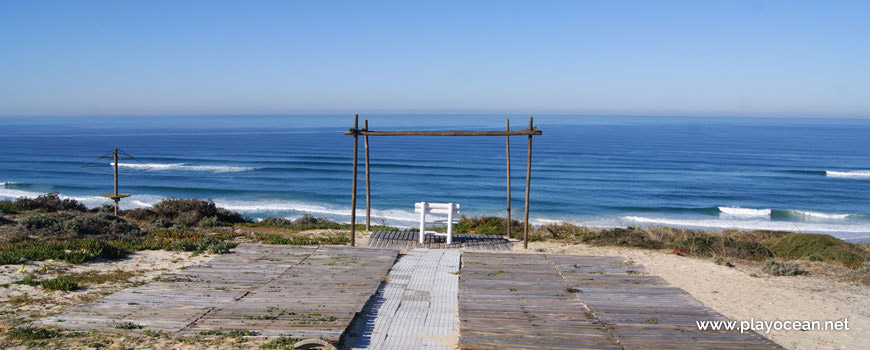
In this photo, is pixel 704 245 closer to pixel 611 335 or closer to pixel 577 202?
pixel 611 335

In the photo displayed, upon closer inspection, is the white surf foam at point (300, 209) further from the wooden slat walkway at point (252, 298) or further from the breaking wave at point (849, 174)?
the breaking wave at point (849, 174)

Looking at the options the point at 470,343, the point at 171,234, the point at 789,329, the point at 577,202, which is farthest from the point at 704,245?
the point at 577,202

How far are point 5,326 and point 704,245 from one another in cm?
1278

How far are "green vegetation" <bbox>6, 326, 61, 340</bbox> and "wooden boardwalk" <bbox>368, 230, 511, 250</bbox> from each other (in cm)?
659

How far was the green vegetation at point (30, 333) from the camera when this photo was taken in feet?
18.4

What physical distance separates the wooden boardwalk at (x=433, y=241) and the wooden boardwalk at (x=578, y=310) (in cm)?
211

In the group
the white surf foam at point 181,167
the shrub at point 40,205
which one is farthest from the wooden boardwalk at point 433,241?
the white surf foam at point 181,167

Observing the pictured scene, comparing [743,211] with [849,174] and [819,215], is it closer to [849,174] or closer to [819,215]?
[819,215]

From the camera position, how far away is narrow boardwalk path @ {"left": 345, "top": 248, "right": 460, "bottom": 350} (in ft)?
20.0

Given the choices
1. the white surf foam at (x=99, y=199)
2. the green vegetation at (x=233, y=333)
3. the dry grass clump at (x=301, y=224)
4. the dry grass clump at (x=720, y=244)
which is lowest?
the white surf foam at (x=99, y=199)

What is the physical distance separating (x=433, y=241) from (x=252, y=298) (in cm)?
567

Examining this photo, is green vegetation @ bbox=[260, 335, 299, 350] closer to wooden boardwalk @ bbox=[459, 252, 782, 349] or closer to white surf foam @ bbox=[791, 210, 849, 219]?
wooden boardwalk @ bbox=[459, 252, 782, 349]

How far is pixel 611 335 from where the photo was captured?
619 cm

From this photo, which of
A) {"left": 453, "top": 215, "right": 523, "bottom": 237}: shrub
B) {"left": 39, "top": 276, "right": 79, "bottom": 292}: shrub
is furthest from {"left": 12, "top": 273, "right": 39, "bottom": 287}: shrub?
{"left": 453, "top": 215, "right": 523, "bottom": 237}: shrub
